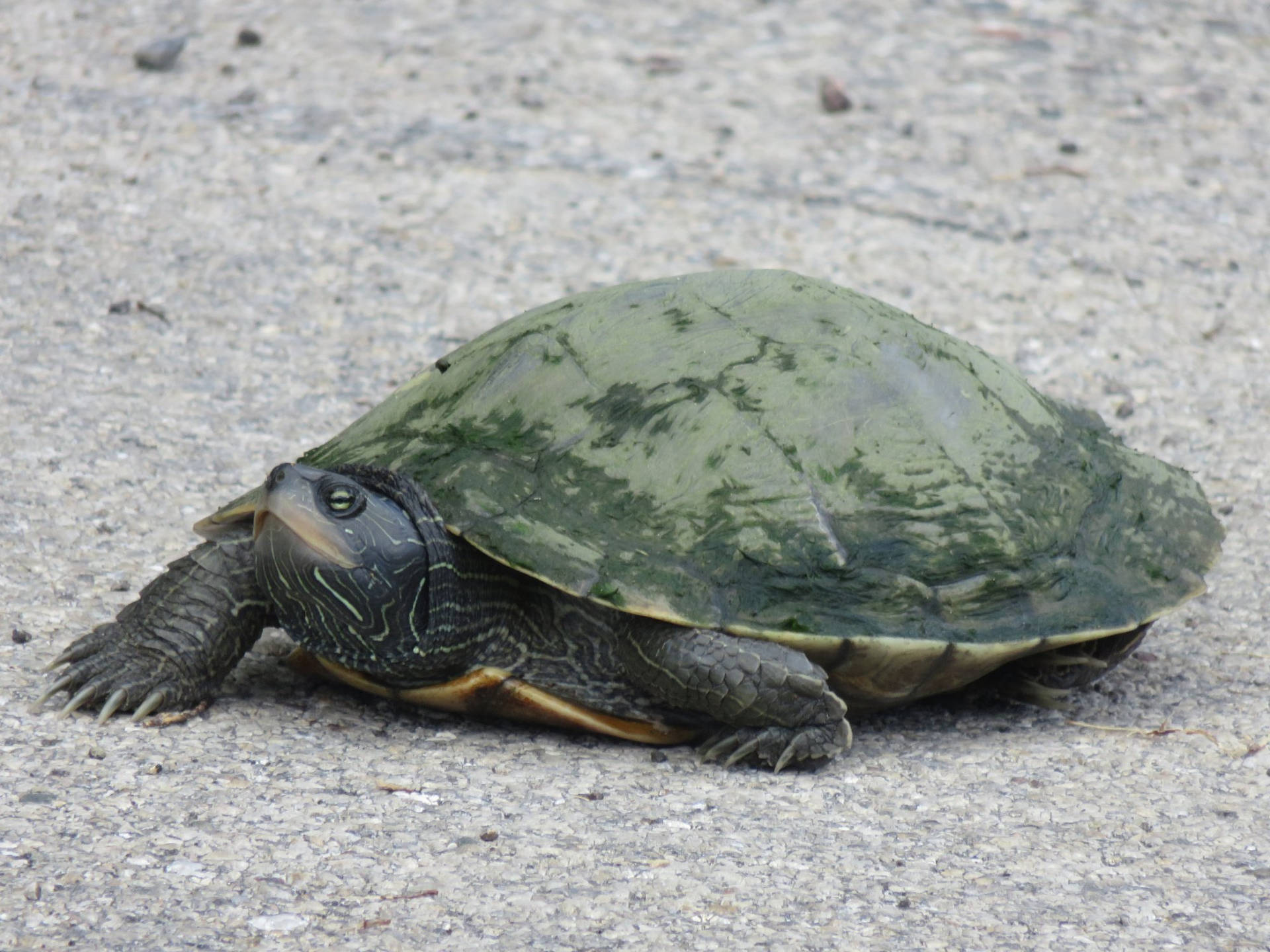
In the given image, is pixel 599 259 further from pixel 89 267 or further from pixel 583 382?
pixel 583 382

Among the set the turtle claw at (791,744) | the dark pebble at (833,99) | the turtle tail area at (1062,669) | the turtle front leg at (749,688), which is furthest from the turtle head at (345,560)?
the dark pebble at (833,99)

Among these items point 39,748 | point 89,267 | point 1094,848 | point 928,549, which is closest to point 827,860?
point 1094,848

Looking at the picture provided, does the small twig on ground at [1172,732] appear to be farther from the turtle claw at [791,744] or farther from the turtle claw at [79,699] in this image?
the turtle claw at [79,699]

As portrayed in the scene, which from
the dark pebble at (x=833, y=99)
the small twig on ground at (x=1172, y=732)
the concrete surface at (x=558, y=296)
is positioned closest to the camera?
the concrete surface at (x=558, y=296)

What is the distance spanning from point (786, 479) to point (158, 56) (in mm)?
5921

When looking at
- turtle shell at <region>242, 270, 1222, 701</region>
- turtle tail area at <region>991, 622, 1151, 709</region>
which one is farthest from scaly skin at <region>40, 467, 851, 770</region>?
turtle tail area at <region>991, 622, 1151, 709</region>

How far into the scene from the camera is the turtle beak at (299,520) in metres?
3.44

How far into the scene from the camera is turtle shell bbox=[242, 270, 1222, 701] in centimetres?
352

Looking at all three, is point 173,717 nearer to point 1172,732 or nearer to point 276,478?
point 276,478

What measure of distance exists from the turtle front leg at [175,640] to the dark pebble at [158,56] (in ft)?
17.0

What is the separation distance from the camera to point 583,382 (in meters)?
3.81

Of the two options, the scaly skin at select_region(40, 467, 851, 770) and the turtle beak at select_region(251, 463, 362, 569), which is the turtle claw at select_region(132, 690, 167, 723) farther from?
the turtle beak at select_region(251, 463, 362, 569)

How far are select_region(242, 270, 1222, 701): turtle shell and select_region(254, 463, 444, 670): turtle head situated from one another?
13cm

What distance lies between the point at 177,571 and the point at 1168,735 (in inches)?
105
